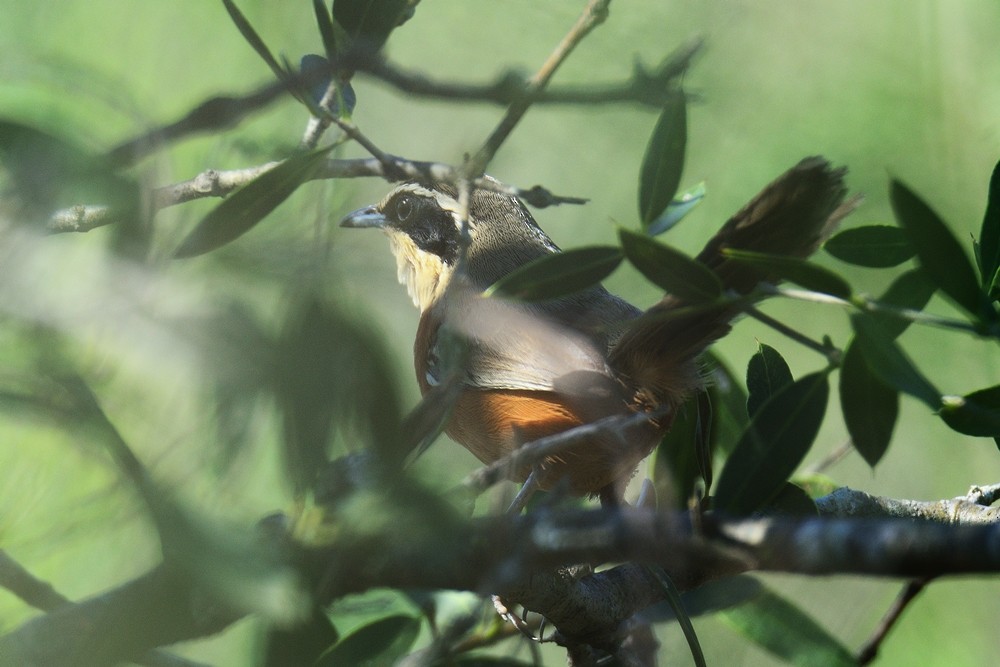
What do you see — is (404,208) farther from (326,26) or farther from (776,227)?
(776,227)

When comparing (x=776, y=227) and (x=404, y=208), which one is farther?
(x=404, y=208)

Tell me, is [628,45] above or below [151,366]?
above

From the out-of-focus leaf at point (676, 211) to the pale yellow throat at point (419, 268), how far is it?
157 cm

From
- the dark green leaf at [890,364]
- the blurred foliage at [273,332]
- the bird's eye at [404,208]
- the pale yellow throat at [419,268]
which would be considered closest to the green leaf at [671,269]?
the blurred foliage at [273,332]

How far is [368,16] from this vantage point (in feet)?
4.81

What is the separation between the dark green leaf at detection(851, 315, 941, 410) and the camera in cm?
104

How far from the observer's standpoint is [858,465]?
4.27 metres

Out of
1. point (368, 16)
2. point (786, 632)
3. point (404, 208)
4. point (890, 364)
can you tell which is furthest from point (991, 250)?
point (404, 208)

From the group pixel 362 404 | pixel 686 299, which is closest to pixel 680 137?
pixel 686 299

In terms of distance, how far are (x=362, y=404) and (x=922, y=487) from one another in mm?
4660

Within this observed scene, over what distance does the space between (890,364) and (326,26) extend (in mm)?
1006

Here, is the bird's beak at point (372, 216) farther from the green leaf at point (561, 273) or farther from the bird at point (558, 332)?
the green leaf at point (561, 273)

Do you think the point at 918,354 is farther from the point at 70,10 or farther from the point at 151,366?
the point at 151,366

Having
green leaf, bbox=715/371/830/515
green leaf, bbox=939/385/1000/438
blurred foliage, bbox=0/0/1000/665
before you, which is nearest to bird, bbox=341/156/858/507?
blurred foliage, bbox=0/0/1000/665
